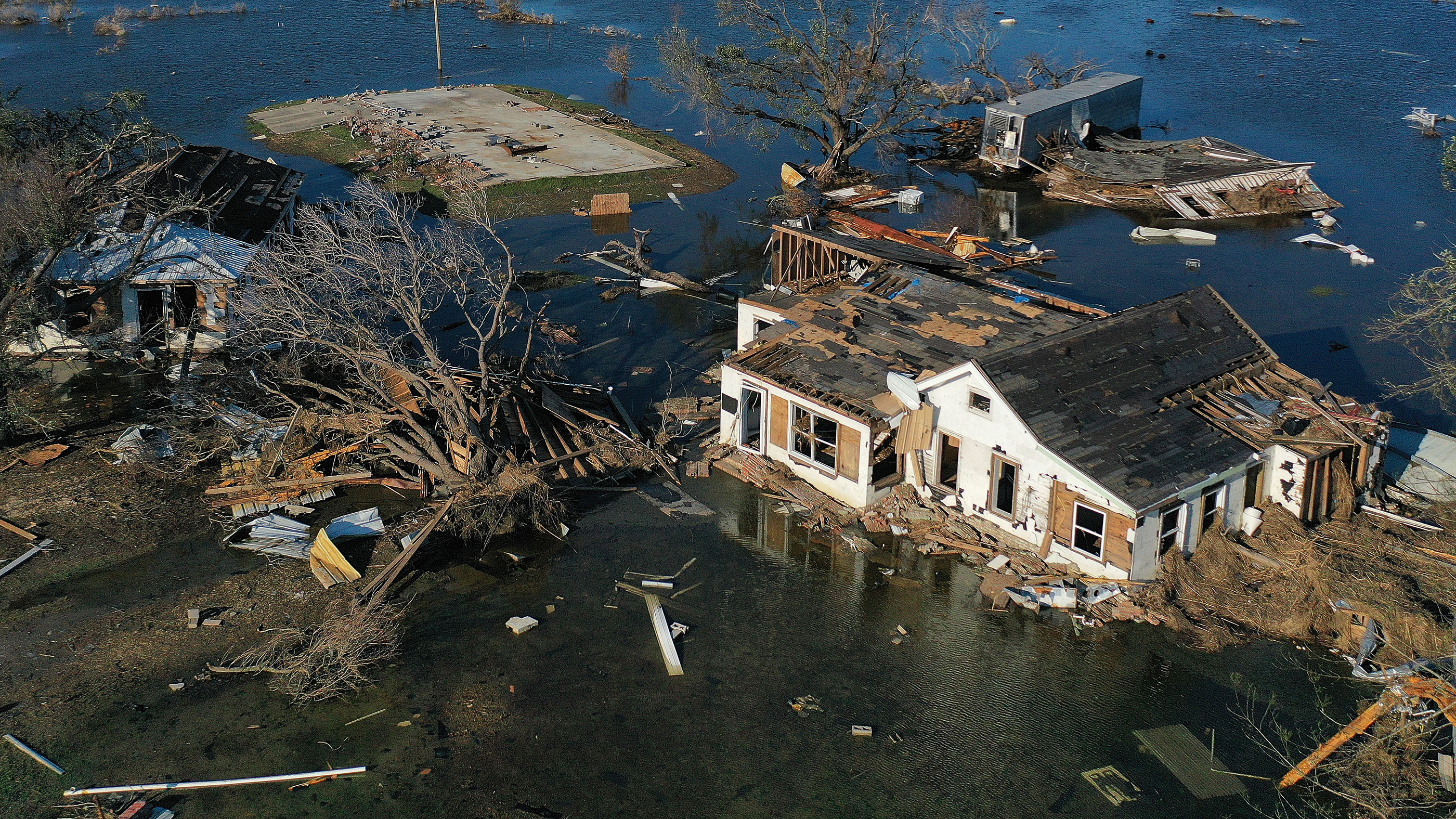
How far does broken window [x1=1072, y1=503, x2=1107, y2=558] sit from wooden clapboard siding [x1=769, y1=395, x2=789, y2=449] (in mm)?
6283

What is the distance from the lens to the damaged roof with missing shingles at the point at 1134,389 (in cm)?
1895

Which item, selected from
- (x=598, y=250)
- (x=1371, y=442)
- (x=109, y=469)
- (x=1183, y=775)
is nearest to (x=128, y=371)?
(x=109, y=469)

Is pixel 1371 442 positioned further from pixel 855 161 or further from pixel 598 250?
pixel 855 161

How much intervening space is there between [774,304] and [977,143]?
2722 cm

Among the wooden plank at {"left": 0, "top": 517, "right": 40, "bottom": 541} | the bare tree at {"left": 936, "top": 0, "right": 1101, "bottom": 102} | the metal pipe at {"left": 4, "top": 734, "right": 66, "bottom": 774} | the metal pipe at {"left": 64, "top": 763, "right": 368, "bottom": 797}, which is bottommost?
the metal pipe at {"left": 64, "top": 763, "right": 368, "bottom": 797}

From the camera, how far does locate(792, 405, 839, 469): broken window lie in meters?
22.6

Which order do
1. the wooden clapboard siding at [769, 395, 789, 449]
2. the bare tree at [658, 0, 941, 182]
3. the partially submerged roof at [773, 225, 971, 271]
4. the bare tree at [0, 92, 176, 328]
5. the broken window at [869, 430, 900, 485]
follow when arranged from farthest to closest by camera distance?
1. the bare tree at [658, 0, 941, 182]
2. the partially submerged roof at [773, 225, 971, 271]
3. the bare tree at [0, 92, 176, 328]
4. the wooden clapboard siding at [769, 395, 789, 449]
5. the broken window at [869, 430, 900, 485]

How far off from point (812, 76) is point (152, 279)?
27.9m

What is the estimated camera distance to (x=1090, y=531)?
19.3m

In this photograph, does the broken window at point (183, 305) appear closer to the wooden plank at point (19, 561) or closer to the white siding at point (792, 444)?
the wooden plank at point (19, 561)

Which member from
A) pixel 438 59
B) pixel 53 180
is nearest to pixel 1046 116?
pixel 53 180

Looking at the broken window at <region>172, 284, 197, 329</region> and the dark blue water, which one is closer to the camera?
the broken window at <region>172, 284, 197, 329</region>

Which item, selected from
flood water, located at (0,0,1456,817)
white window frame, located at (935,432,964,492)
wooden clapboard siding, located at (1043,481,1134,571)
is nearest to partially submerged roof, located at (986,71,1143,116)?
flood water, located at (0,0,1456,817)

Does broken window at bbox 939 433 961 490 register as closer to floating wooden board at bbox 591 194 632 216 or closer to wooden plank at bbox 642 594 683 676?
wooden plank at bbox 642 594 683 676
